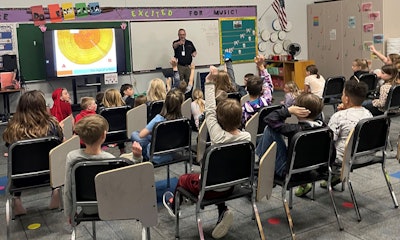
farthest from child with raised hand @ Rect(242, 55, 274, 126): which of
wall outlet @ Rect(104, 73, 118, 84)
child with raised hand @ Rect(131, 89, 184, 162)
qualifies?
wall outlet @ Rect(104, 73, 118, 84)

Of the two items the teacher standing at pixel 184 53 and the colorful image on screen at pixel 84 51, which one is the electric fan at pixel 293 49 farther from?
the colorful image on screen at pixel 84 51

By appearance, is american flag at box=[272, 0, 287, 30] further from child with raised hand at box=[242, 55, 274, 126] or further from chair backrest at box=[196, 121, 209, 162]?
chair backrest at box=[196, 121, 209, 162]

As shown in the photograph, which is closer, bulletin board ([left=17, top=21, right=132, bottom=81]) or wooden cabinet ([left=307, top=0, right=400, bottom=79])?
bulletin board ([left=17, top=21, right=132, bottom=81])

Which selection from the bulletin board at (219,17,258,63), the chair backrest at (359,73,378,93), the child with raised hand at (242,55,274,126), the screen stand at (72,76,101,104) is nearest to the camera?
the child with raised hand at (242,55,274,126)

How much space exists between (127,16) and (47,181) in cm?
622

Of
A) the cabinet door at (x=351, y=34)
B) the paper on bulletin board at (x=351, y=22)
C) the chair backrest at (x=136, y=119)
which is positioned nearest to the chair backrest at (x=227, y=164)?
the chair backrest at (x=136, y=119)

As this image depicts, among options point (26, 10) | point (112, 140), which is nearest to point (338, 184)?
point (112, 140)

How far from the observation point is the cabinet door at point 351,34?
34.0ft

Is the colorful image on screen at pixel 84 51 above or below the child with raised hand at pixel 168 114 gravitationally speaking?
above

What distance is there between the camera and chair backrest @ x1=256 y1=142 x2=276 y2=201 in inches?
112

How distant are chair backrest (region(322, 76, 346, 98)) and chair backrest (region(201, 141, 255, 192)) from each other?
152 inches

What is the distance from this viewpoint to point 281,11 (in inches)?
440

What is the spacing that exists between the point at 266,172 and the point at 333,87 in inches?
154

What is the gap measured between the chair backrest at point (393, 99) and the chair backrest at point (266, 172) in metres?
2.61
